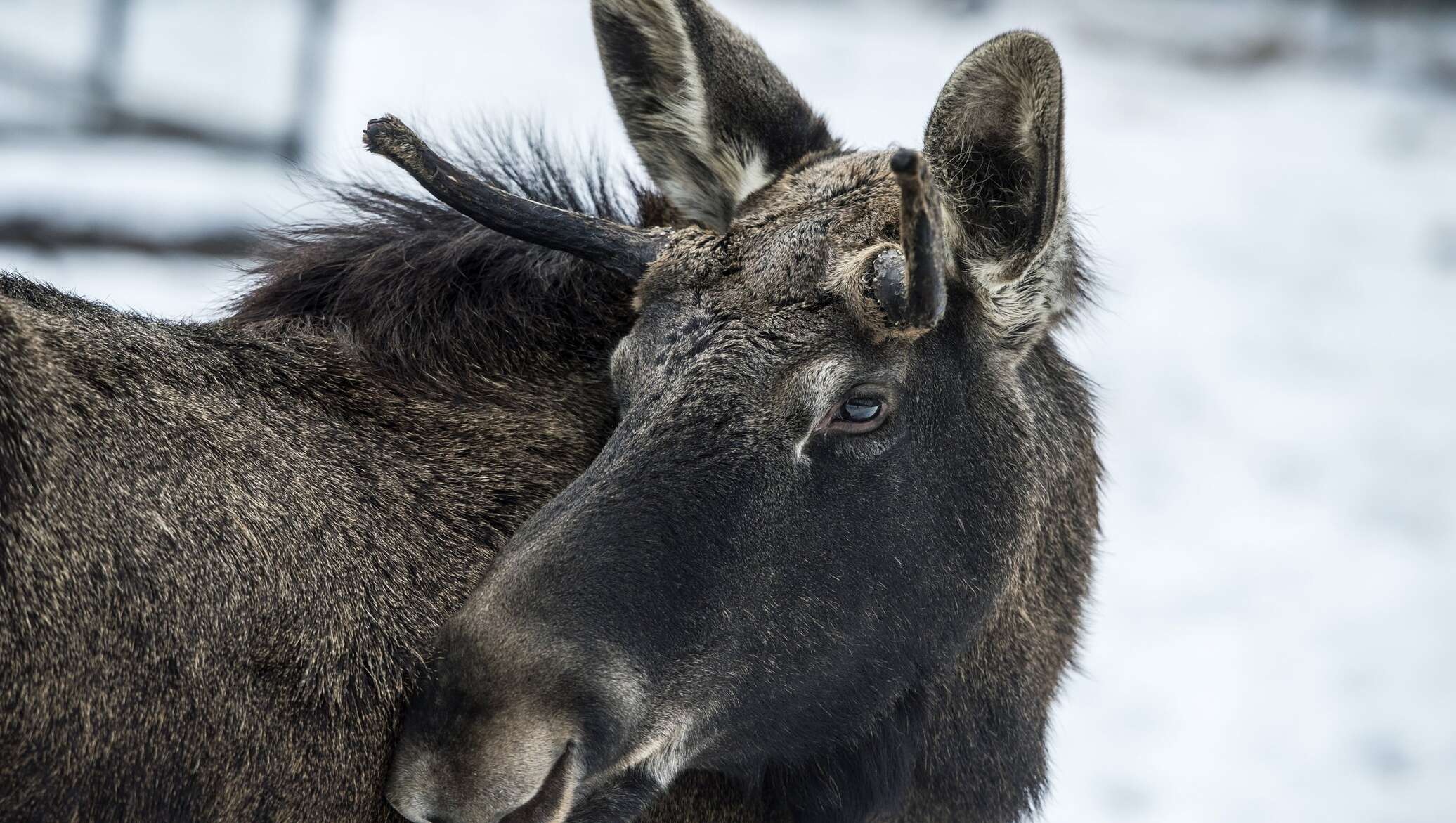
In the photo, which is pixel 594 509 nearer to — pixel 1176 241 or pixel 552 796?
pixel 552 796

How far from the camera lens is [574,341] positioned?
11.0 ft

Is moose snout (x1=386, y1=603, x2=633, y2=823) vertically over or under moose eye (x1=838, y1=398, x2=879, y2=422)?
under

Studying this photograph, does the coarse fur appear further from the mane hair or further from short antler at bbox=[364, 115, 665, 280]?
short antler at bbox=[364, 115, 665, 280]

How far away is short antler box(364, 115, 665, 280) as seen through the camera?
2793mm

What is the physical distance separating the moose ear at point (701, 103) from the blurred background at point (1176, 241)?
2.10 ft

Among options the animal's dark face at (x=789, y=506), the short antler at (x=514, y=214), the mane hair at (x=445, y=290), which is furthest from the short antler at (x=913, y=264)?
the mane hair at (x=445, y=290)

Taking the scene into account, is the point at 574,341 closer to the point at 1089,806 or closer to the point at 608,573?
the point at 608,573

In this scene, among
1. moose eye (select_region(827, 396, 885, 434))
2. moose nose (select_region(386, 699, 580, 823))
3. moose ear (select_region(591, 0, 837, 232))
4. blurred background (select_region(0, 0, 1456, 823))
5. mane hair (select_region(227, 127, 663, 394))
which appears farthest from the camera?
blurred background (select_region(0, 0, 1456, 823))

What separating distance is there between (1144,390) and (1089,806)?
417 centimetres

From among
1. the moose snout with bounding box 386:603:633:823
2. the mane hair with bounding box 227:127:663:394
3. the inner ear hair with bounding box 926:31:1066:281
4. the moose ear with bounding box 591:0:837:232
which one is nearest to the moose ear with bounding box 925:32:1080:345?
the inner ear hair with bounding box 926:31:1066:281

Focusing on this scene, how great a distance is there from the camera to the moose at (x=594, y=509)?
2410 mm

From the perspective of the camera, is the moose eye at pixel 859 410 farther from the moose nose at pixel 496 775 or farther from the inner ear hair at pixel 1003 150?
the moose nose at pixel 496 775

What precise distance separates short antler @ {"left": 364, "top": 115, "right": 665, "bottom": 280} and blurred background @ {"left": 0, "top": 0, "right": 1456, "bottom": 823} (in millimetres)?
1146

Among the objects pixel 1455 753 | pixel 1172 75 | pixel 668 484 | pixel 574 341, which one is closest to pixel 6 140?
pixel 574 341
